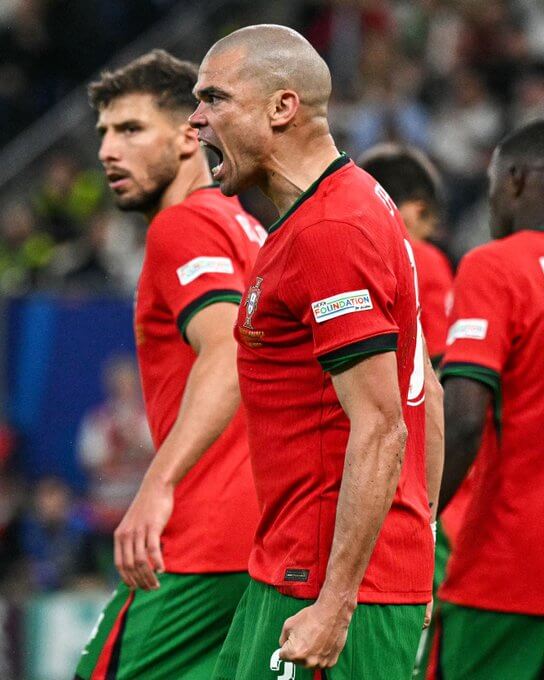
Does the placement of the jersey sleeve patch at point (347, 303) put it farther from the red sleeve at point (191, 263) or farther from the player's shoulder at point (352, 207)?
the red sleeve at point (191, 263)

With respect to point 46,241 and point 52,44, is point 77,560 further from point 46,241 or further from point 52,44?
point 52,44

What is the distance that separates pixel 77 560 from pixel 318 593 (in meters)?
7.42

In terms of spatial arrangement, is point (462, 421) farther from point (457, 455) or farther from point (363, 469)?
point (363, 469)

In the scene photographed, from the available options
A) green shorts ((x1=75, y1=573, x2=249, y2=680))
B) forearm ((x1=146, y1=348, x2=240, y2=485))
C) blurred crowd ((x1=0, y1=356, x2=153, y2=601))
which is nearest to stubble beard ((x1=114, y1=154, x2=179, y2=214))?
forearm ((x1=146, y1=348, x2=240, y2=485))

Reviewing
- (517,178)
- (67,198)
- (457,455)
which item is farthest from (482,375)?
(67,198)

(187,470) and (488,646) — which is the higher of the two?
(187,470)

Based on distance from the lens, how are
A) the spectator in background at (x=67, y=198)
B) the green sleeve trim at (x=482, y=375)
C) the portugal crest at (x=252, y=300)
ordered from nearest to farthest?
the portugal crest at (x=252, y=300)
the green sleeve trim at (x=482, y=375)
the spectator in background at (x=67, y=198)

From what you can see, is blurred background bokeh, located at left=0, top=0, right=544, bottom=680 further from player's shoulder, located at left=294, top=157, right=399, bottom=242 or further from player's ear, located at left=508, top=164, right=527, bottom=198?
player's shoulder, located at left=294, top=157, right=399, bottom=242

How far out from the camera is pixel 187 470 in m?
4.34

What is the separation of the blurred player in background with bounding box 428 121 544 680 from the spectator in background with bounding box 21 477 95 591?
20.0ft

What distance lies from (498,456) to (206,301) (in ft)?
3.69

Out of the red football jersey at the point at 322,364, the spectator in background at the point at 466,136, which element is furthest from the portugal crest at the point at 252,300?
the spectator in background at the point at 466,136

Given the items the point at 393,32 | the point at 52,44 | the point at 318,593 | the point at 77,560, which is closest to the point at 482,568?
the point at 318,593

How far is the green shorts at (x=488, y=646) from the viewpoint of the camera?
4.66 m
